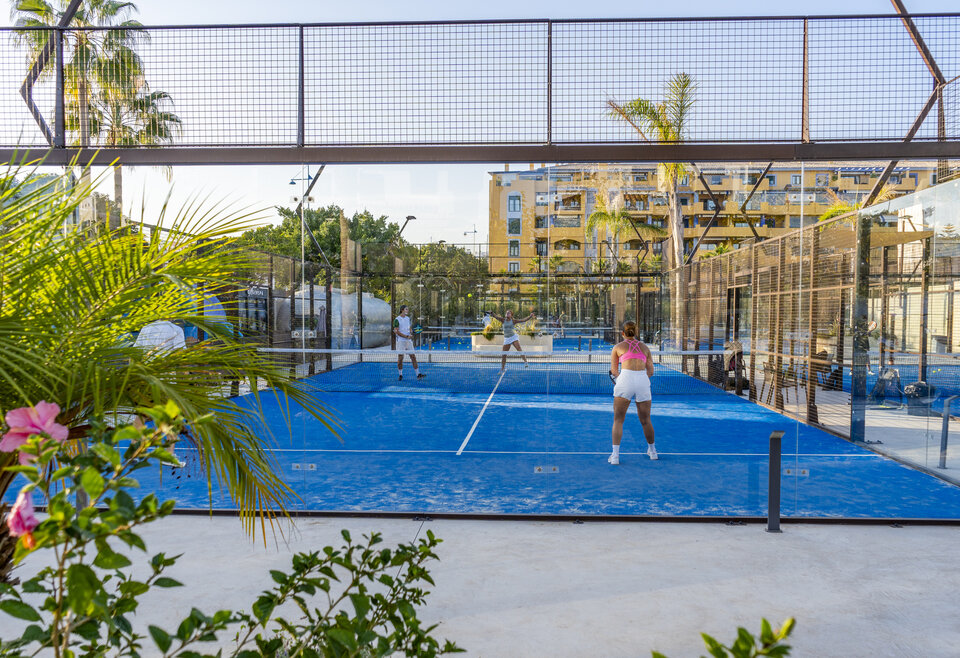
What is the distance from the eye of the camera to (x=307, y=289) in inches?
263

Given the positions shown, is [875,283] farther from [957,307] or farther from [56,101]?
[56,101]

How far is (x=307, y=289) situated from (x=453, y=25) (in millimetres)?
2574

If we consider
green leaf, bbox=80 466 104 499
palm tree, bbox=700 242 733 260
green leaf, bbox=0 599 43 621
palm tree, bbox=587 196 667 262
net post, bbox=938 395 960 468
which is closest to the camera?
green leaf, bbox=80 466 104 499

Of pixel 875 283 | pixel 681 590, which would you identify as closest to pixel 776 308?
pixel 875 283

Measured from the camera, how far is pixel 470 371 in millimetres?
7746

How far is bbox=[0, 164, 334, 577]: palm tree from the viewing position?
2125mm

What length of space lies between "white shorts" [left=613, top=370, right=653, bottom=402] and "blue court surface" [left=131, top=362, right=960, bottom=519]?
25cm

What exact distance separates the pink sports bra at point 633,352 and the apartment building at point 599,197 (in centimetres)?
98

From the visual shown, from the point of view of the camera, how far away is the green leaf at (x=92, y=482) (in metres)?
1.19

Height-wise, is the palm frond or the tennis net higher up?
the palm frond

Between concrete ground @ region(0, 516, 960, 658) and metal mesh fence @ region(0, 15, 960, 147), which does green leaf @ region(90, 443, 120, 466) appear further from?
metal mesh fence @ region(0, 15, 960, 147)

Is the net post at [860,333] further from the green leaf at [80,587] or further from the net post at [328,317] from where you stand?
the green leaf at [80,587]

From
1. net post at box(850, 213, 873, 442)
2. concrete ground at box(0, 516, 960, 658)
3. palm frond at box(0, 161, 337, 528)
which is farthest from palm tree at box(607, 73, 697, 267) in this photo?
palm frond at box(0, 161, 337, 528)

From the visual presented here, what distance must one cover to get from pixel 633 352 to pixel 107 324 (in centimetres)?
563
